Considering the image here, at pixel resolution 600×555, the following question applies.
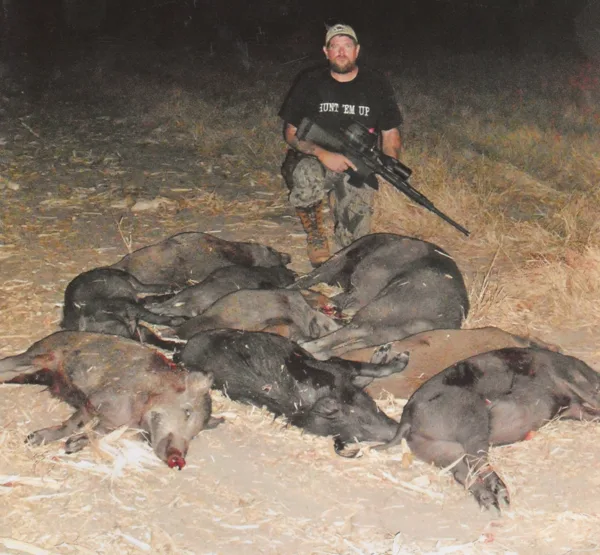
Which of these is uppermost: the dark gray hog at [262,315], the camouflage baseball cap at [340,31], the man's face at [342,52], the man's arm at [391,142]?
the camouflage baseball cap at [340,31]

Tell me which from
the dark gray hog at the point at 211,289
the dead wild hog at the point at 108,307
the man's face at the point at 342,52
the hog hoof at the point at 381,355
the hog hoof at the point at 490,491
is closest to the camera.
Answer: the hog hoof at the point at 490,491

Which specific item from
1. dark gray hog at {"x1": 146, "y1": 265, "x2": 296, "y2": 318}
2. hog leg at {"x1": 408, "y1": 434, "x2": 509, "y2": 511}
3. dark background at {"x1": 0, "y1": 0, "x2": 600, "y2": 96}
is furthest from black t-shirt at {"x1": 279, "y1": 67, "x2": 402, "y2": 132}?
dark background at {"x1": 0, "y1": 0, "x2": 600, "y2": 96}

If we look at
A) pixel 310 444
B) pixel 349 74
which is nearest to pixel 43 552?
pixel 310 444

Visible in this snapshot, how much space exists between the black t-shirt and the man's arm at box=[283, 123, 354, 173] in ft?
0.51

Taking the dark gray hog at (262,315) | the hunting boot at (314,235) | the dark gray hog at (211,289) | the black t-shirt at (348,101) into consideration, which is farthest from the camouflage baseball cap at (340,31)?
the dark gray hog at (262,315)

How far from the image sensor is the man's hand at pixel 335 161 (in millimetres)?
6887

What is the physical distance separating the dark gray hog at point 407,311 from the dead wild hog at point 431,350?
25 centimetres

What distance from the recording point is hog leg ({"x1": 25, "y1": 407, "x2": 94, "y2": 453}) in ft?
14.2

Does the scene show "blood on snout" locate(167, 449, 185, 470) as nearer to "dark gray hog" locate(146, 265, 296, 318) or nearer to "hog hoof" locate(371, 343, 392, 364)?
"hog hoof" locate(371, 343, 392, 364)

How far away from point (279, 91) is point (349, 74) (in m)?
7.45

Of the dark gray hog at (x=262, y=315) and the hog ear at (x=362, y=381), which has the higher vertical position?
the dark gray hog at (x=262, y=315)

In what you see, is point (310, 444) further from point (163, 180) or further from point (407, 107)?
point (407, 107)

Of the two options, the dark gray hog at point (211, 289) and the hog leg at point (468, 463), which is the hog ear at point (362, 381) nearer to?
the hog leg at point (468, 463)

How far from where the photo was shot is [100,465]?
4.16 metres
